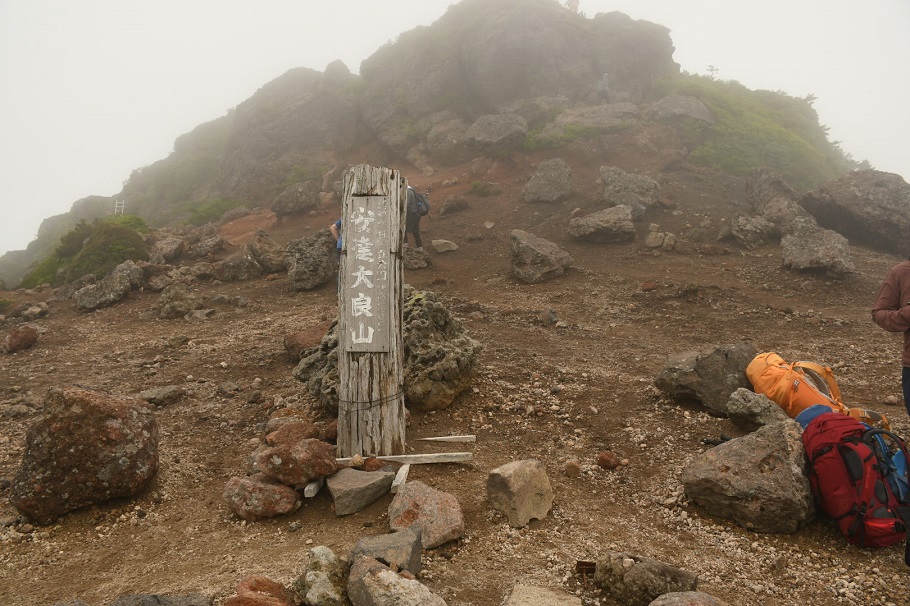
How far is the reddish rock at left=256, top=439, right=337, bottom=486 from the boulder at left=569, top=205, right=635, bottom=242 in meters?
11.3

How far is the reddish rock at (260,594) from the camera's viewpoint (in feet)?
9.77

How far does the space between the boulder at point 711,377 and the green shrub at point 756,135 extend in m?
14.0

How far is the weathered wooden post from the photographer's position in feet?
16.7

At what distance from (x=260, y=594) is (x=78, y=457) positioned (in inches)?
94.2

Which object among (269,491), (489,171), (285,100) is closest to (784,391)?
(269,491)

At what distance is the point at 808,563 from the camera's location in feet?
11.8

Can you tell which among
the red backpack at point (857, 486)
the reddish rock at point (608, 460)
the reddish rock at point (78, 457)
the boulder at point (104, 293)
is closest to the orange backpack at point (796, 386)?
the red backpack at point (857, 486)

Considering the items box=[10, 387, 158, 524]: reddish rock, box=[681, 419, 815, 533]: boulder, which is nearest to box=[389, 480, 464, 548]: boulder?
box=[681, 419, 815, 533]: boulder

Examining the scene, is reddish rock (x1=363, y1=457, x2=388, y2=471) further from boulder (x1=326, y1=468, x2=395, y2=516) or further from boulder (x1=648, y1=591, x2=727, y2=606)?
boulder (x1=648, y1=591, x2=727, y2=606)

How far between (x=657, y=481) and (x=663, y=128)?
801 inches

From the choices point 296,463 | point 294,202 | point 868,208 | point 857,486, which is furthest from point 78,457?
point 294,202

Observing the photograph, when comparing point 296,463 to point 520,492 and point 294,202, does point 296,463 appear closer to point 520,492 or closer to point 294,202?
point 520,492

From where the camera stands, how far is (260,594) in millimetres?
3053

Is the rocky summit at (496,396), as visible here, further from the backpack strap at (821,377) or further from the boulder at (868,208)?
the backpack strap at (821,377)
